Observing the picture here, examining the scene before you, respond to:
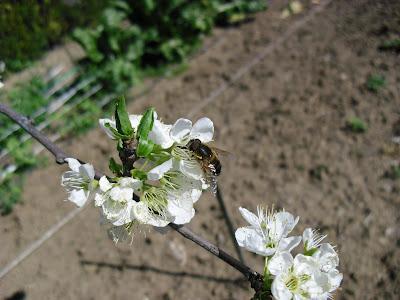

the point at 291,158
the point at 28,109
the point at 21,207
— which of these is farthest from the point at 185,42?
the point at 21,207

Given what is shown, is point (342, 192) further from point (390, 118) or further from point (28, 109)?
point (28, 109)

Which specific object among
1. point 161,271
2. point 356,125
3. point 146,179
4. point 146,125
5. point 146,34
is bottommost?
point 356,125

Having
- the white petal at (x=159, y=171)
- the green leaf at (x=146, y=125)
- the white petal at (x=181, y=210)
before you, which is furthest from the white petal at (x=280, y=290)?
the green leaf at (x=146, y=125)

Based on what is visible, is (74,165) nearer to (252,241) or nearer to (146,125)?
(146,125)

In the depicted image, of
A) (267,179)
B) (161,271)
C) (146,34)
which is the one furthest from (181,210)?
(146,34)

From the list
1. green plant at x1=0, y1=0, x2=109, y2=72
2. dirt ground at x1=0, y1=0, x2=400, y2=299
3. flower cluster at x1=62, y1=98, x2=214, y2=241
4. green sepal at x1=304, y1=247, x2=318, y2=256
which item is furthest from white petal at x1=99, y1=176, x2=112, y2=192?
green plant at x1=0, y1=0, x2=109, y2=72
